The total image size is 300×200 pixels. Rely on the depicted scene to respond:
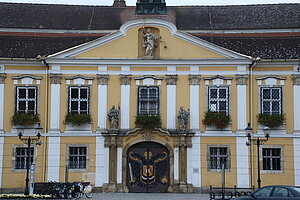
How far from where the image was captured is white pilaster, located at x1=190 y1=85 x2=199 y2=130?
35.4m

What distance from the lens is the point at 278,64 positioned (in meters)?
35.6

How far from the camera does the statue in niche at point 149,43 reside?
35594mm

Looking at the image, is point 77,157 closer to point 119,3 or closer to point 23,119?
point 23,119

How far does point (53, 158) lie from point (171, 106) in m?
7.19

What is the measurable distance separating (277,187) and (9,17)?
22.4 m

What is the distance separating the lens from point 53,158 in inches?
1379

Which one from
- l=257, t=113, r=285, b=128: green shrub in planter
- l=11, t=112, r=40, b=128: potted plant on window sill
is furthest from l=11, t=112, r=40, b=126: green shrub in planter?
l=257, t=113, r=285, b=128: green shrub in planter

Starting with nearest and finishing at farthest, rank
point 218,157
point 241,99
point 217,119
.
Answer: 1. point 217,119
2. point 218,157
3. point 241,99

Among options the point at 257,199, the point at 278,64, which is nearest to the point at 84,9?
the point at 278,64

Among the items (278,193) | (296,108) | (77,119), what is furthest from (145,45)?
(278,193)

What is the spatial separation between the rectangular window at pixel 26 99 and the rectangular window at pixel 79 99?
2.04 meters

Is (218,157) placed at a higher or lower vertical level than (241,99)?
lower

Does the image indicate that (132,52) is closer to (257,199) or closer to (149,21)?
(149,21)

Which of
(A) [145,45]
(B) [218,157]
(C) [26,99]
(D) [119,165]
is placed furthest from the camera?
(A) [145,45]
